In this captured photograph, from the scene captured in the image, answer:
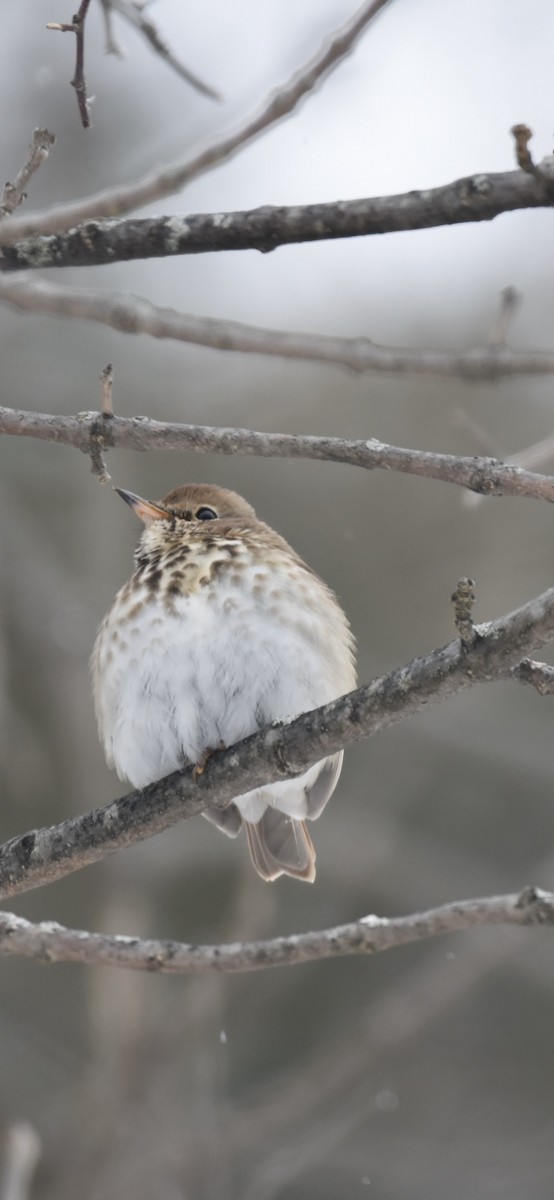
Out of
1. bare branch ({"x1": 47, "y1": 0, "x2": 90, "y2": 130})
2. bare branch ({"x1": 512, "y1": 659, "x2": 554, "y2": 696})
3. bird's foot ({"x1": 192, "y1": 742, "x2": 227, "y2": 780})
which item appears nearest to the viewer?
bare branch ({"x1": 47, "y1": 0, "x2": 90, "y2": 130})

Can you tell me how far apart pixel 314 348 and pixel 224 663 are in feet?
5.43

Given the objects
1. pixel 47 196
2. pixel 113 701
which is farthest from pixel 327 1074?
pixel 47 196

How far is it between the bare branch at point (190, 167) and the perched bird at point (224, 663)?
196 centimetres

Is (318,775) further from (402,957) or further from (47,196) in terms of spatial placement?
(47,196)

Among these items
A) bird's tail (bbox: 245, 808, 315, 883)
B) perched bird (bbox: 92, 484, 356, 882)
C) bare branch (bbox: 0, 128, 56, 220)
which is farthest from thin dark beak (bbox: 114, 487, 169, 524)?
bare branch (bbox: 0, 128, 56, 220)

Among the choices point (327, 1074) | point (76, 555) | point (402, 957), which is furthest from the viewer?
point (76, 555)

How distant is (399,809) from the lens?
8.38 meters

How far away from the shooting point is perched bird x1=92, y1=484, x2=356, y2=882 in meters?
4.12

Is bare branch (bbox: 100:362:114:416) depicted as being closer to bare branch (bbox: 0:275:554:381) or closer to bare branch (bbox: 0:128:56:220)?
bare branch (bbox: 0:275:554:381)

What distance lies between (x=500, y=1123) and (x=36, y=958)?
5.19m

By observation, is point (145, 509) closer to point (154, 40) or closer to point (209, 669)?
point (209, 669)

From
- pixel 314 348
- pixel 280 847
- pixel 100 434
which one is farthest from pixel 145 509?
pixel 314 348

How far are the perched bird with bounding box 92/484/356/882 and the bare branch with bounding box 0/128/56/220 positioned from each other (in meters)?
1.75

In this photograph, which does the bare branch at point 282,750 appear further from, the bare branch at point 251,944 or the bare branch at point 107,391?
the bare branch at point 107,391
